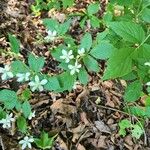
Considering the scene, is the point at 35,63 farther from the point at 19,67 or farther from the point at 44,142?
the point at 44,142

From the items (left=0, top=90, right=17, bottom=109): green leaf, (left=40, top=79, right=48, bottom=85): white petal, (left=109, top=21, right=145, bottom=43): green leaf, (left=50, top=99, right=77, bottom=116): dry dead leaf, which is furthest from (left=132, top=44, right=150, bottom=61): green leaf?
(left=50, top=99, right=77, bottom=116): dry dead leaf

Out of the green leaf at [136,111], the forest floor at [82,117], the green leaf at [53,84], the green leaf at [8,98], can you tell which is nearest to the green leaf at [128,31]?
the green leaf at [53,84]

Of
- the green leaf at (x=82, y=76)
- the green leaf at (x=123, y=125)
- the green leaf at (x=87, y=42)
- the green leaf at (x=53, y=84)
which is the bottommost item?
the green leaf at (x=123, y=125)

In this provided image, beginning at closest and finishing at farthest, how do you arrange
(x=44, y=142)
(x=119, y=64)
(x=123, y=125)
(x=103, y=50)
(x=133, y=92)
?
1. (x=119, y=64)
2. (x=103, y=50)
3. (x=133, y=92)
4. (x=44, y=142)
5. (x=123, y=125)

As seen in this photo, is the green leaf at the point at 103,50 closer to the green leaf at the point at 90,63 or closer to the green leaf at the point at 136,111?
the green leaf at the point at 90,63

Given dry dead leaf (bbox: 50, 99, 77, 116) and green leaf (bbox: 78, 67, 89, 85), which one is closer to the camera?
green leaf (bbox: 78, 67, 89, 85)

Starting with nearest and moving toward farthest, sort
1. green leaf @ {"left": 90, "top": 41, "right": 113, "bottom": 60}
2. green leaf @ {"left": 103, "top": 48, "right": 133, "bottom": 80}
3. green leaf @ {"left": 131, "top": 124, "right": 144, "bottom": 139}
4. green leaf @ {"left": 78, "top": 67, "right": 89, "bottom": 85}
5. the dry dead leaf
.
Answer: green leaf @ {"left": 103, "top": 48, "right": 133, "bottom": 80}, green leaf @ {"left": 90, "top": 41, "right": 113, "bottom": 60}, green leaf @ {"left": 78, "top": 67, "right": 89, "bottom": 85}, green leaf @ {"left": 131, "top": 124, "right": 144, "bottom": 139}, the dry dead leaf

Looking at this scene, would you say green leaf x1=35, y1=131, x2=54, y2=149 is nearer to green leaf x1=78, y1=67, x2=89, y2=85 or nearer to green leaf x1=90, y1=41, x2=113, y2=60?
green leaf x1=78, y1=67, x2=89, y2=85

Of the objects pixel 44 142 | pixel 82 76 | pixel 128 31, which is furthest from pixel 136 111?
pixel 128 31

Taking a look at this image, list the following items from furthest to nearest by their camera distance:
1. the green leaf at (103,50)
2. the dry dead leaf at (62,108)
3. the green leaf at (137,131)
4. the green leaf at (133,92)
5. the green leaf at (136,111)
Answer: the dry dead leaf at (62,108) → the green leaf at (137,131) → the green leaf at (136,111) → the green leaf at (133,92) → the green leaf at (103,50)

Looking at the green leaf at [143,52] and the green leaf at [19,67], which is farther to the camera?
the green leaf at [19,67]
